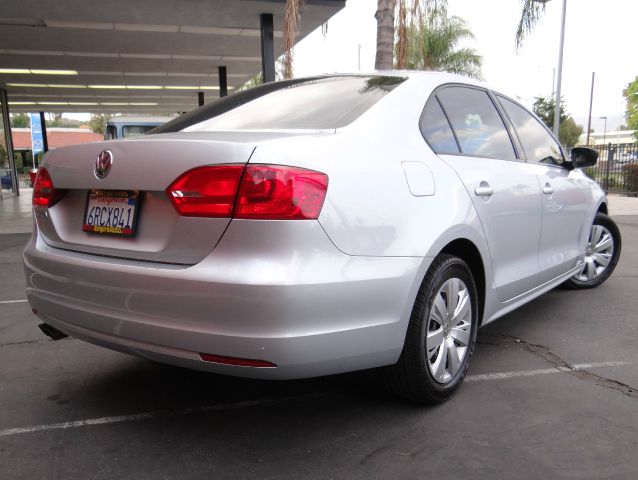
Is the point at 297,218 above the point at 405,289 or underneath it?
above

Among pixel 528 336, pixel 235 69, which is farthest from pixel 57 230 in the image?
pixel 235 69

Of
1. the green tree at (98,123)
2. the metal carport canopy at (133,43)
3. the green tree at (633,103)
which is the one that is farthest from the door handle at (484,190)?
the green tree at (98,123)

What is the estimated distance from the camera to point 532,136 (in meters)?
4.20

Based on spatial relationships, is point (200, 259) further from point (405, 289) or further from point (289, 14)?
point (289, 14)

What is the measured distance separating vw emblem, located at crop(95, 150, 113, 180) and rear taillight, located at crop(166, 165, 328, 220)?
47 cm

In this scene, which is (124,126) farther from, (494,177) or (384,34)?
(494,177)

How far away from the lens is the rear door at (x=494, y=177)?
122 inches

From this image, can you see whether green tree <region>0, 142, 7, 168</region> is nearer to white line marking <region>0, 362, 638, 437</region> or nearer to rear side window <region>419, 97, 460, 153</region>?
white line marking <region>0, 362, 638, 437</region>

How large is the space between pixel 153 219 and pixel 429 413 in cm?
161

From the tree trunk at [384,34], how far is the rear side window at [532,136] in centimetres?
538

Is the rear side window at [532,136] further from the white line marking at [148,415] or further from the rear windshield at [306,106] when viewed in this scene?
the white line marking at [148,415]

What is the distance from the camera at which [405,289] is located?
2.50 meters

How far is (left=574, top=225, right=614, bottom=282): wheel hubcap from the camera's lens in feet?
17.5

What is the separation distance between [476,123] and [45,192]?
245 cm
